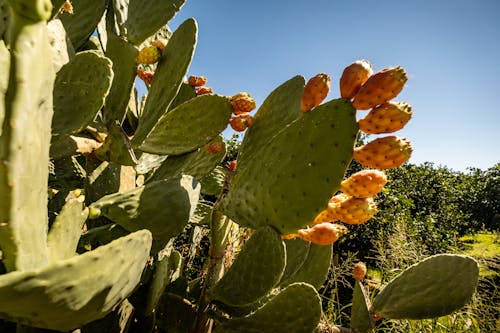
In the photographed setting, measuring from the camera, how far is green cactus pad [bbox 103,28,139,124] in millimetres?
1297

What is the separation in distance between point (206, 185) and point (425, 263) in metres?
0.99

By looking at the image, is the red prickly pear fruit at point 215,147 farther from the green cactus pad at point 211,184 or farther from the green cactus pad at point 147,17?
the green cactus pad at point 147,17

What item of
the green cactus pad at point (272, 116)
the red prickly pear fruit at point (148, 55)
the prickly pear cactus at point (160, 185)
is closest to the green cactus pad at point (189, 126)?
the prickly pear cactus at point (160, 185)

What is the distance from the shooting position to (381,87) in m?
0.81

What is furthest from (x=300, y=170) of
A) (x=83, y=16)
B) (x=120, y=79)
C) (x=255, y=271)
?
(x=83, y=16)

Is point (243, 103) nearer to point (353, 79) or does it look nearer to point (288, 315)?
point (353, 79)

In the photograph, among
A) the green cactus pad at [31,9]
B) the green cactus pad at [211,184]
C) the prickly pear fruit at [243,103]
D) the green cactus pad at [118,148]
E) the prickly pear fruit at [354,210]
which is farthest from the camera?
the green cactus pad at [211,184]

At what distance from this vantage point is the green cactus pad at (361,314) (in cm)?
143

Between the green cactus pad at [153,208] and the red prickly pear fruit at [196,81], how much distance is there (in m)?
0.68

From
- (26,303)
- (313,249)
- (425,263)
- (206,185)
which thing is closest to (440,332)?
(425,263)

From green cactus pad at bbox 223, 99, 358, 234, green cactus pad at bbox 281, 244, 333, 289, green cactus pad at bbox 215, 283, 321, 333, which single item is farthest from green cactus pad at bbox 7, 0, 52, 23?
green cactus pad at bbox 281, 244, 333, 289

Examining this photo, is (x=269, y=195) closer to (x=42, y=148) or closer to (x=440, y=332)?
(x=42, y=148)

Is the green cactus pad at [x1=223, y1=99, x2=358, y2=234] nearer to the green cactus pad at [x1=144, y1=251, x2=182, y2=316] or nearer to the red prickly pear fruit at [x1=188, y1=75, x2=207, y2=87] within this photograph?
the green cactus pad at [x1=144, y1=251, x2=182, y2=316]

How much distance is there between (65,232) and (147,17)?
3.46 ft
